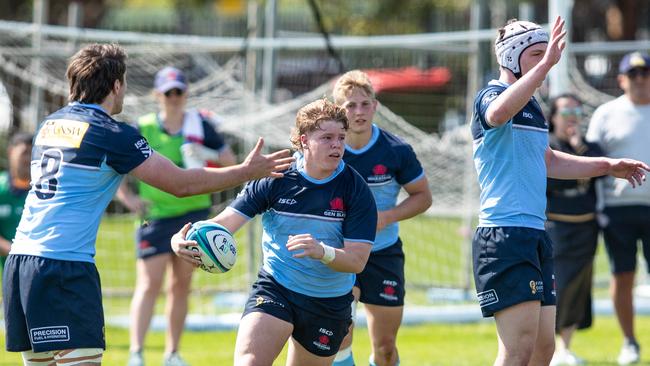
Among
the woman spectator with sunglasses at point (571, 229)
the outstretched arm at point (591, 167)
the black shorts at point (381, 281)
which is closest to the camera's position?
the outstretched arm at point (591, 167)

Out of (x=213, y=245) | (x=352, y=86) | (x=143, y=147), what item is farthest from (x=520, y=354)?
(x=143, y=147)

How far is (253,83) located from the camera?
12094 millimetres

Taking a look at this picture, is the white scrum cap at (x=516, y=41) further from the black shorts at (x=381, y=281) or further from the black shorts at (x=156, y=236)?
the black shorts at (x=156, y=236)

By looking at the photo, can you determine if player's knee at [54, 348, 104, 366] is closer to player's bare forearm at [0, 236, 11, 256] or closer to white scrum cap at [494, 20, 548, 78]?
white scrum cap at [494, 20, 548, 78]

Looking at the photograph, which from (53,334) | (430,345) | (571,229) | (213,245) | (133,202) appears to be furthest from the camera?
(430,345)

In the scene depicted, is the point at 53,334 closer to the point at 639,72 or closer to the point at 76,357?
the point at 76,357

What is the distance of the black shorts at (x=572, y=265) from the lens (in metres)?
9.49

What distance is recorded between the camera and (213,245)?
5707 millimetres

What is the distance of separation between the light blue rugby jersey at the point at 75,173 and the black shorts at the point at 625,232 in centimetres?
515

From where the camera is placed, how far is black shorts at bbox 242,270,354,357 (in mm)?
→ 6004

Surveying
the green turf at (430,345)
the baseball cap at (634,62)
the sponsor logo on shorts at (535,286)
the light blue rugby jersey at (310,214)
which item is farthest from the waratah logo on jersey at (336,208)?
the baseball cap at (634,62)

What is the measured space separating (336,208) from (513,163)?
0.96m

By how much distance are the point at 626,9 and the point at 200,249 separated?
947 inches

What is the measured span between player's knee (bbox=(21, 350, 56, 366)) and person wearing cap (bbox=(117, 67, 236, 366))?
10.2 feet
